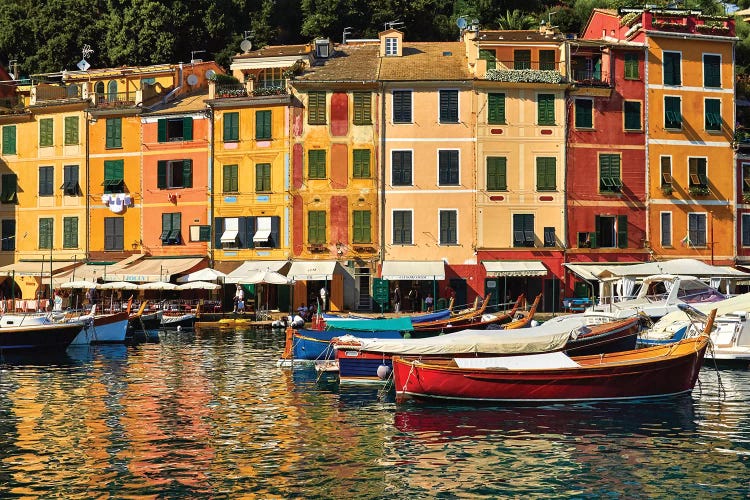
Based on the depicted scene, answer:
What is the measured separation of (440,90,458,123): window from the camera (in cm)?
5897

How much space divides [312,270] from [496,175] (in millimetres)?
11531

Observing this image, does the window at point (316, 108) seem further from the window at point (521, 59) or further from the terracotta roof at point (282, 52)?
the window at point (521, 59)

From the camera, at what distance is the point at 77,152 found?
6450 centimetres

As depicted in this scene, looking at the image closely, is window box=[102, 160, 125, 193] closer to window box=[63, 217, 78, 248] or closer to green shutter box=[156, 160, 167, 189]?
green shutter box=[156, 160, 167, 189]

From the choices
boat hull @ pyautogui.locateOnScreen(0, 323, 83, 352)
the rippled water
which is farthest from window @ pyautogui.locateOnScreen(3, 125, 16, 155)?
the rippled water

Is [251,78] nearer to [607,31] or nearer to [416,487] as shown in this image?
[607,31]

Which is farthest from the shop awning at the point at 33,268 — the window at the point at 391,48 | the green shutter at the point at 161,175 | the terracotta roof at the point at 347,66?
the window at the point at 391,48

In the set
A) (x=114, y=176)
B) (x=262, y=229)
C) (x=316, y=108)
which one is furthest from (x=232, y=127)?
(x=114, y=176)

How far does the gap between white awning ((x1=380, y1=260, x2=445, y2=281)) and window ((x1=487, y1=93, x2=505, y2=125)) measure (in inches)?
333

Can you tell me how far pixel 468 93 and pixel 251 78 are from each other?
41.5ft

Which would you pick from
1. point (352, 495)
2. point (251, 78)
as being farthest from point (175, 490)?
point (251, 78)

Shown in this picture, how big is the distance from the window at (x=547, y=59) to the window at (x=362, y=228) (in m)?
12.8

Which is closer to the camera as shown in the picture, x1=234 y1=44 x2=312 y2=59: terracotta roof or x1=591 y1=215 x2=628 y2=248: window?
x1=591 y1=215 x2=628 y2=248: window

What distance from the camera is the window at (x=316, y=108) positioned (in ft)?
196
